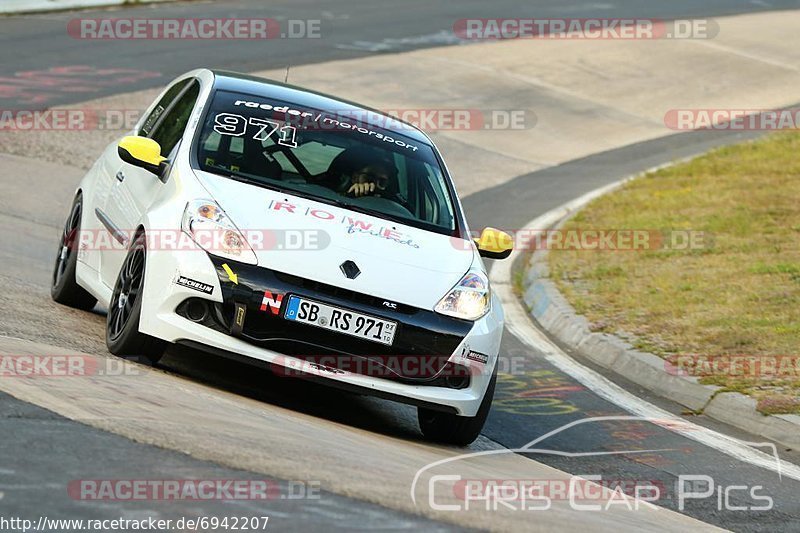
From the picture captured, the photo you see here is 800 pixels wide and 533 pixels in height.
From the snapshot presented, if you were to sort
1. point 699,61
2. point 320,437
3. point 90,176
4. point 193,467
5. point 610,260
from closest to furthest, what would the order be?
point 193,467 → point 320,437 → point 90,176 → point 610,260 → point 699,61

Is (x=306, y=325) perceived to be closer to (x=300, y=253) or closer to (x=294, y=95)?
(x=300, y=253)

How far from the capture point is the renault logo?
6852mm

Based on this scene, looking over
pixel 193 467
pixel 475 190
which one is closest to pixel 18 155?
pixel 475 190

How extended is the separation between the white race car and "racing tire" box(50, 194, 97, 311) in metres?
0.19

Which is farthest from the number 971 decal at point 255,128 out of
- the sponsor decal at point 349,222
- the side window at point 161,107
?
the side window at point 161,107

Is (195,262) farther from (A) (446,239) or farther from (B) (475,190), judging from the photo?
(B) (475,190)

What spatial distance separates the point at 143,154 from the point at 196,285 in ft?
4.08

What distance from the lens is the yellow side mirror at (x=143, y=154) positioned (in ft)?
25.1

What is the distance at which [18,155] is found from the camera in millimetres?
15219

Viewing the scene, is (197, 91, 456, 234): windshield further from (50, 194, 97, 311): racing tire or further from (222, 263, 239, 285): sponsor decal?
(50, 194, 97, 311): racing tire

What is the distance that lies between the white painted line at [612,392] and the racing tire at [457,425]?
63.9 inches

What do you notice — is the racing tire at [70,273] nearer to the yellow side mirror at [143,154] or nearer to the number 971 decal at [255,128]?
the yellow side mirror at [143,154]

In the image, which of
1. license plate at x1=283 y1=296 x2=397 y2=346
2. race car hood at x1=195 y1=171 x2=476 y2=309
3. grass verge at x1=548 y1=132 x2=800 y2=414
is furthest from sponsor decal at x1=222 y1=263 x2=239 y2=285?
grass verge at x1=548 y1=132 x2=800 y2=414

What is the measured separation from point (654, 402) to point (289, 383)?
271 cm
